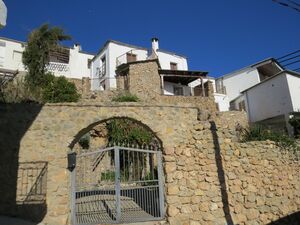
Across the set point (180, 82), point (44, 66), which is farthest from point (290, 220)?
point (180, 82)

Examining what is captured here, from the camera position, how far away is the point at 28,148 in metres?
7.75

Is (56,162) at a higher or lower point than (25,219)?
higher

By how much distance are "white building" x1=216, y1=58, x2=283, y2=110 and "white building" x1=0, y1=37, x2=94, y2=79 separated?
14441 mm

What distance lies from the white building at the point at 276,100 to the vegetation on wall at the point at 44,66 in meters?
12.5

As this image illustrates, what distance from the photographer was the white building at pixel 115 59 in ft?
86.3

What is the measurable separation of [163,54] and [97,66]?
701cm

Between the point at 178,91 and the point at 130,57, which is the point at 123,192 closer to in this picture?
the point at 178,91

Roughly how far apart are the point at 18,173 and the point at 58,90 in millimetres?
12138

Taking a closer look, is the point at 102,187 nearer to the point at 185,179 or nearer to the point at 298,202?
the point at 185,179

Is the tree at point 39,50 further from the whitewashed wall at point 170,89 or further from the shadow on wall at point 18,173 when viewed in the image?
the shadow on wall at point 18,173

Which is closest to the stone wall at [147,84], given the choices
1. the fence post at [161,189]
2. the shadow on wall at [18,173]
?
the fence post at [161,189]

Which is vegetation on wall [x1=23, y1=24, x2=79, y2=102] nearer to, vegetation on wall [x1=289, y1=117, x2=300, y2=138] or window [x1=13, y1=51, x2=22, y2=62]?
window [x1=13, y1=51, x2=22, y2=62]

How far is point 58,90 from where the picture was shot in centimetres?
1902

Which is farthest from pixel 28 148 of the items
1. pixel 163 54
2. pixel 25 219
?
pixel 163 54
